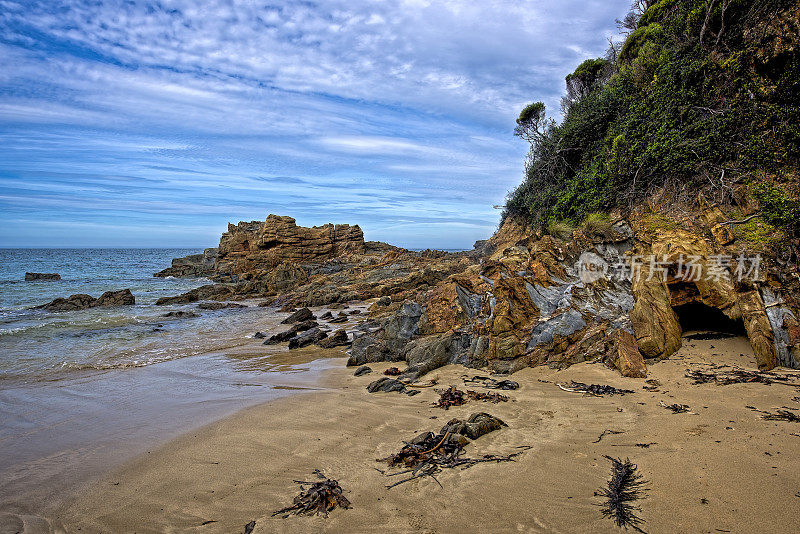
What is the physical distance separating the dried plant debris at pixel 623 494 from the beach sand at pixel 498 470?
0.07m

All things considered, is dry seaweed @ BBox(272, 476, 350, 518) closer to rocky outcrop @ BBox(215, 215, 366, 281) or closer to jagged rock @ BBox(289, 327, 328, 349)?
jagged rock @ BBox(289, 327, 328, 349)

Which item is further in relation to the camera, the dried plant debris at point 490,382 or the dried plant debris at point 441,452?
the dried plant debris at point 490,382

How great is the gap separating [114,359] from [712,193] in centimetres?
1506

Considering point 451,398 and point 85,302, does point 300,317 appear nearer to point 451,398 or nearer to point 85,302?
point 451,398

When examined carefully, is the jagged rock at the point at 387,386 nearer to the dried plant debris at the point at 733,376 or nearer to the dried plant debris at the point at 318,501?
the dried plant debris at the point at 318,501

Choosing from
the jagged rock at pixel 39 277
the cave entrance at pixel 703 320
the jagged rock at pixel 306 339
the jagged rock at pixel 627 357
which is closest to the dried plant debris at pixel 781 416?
the jagged rock at pixel 627 357

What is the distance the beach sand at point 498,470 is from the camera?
318 cm

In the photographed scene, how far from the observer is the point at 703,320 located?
7898 mm

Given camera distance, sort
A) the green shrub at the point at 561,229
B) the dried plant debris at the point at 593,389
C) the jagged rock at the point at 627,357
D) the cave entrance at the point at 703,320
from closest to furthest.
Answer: the dried plant debris at the point at 593,389
the jagged rock at the point at 627,357
the cave entrance at the point at 703,320
the green shrub at the point at 561,229

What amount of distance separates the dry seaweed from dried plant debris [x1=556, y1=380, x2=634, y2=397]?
12.7ft

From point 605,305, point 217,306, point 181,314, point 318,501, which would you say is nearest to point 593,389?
point 605,305

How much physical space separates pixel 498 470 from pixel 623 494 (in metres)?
1.07

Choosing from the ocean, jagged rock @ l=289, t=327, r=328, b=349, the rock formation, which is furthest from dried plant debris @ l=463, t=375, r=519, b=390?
jagged rock @ l=289, t=327, r=328, b=349

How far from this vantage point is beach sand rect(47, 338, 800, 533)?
10.4ft
